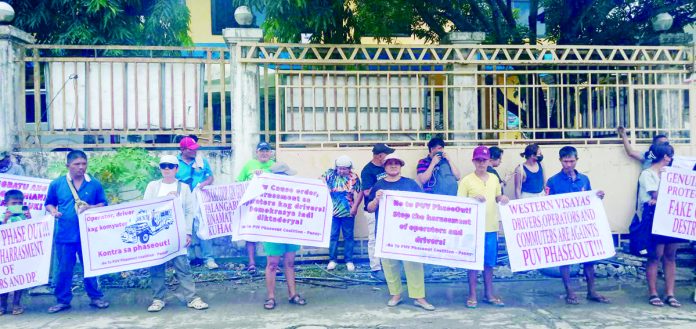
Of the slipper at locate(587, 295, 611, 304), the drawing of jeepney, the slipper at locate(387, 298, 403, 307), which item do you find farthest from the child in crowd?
the slipper at locate(587, 295, 611, 304)

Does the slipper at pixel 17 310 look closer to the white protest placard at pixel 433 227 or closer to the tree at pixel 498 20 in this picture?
the white protest placard at pixel 433 227

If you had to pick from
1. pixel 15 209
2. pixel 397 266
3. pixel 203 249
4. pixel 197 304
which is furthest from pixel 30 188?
pixel 397 266

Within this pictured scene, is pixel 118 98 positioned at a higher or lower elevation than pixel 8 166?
higher

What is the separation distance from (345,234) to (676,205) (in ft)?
12.1

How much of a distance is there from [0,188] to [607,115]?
7742mm

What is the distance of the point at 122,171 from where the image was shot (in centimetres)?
767

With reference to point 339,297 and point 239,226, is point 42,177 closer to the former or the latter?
point 239,226

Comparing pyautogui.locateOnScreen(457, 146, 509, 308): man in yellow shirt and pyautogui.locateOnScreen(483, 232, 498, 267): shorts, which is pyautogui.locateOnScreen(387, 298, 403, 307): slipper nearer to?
pyautogui.locateOnScreen(457, 146, 509, 308): man in yellow shirt

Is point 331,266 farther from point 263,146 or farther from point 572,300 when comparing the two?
point 572,300

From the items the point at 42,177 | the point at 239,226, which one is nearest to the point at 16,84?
the point at 42,177

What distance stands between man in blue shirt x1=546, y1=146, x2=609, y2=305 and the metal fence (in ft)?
5.84

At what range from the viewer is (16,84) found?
26.5 ft

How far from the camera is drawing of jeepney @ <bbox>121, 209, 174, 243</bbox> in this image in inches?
250

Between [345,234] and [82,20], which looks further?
[82,20]
